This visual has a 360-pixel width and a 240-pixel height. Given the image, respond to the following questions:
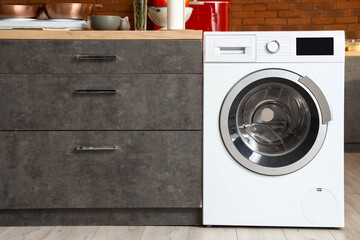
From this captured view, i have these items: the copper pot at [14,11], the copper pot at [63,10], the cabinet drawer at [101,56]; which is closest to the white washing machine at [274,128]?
the cabinet drawer at [101,56]

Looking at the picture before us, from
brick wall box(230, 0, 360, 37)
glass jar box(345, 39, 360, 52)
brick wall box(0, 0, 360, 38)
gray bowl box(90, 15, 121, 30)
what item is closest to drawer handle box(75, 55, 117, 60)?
gray bowl box(90, 15, 121, 30)

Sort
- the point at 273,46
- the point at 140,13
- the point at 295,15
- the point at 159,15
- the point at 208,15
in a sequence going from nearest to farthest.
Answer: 1. the point at 273,46
2. the point at 140,13
3. the point at 159,15
4. the point at 208,15
5. the point at 295,15

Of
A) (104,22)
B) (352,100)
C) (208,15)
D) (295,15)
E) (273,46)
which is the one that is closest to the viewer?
(273,46)

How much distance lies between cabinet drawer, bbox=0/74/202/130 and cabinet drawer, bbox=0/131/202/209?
46 mm

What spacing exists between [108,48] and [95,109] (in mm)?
263

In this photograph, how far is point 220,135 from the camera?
86.0 inches

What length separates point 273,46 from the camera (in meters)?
2.15

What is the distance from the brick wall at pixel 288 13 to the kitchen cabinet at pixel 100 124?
235cm

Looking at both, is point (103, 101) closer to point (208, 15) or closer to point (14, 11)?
point (14, 11)

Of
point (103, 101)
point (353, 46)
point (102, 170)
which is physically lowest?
point (102, 170)

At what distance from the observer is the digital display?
2.14 meters

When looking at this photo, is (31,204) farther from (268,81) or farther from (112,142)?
(268,81)

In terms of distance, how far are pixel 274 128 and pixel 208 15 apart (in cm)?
131

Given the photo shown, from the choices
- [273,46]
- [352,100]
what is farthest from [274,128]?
[352,100]
